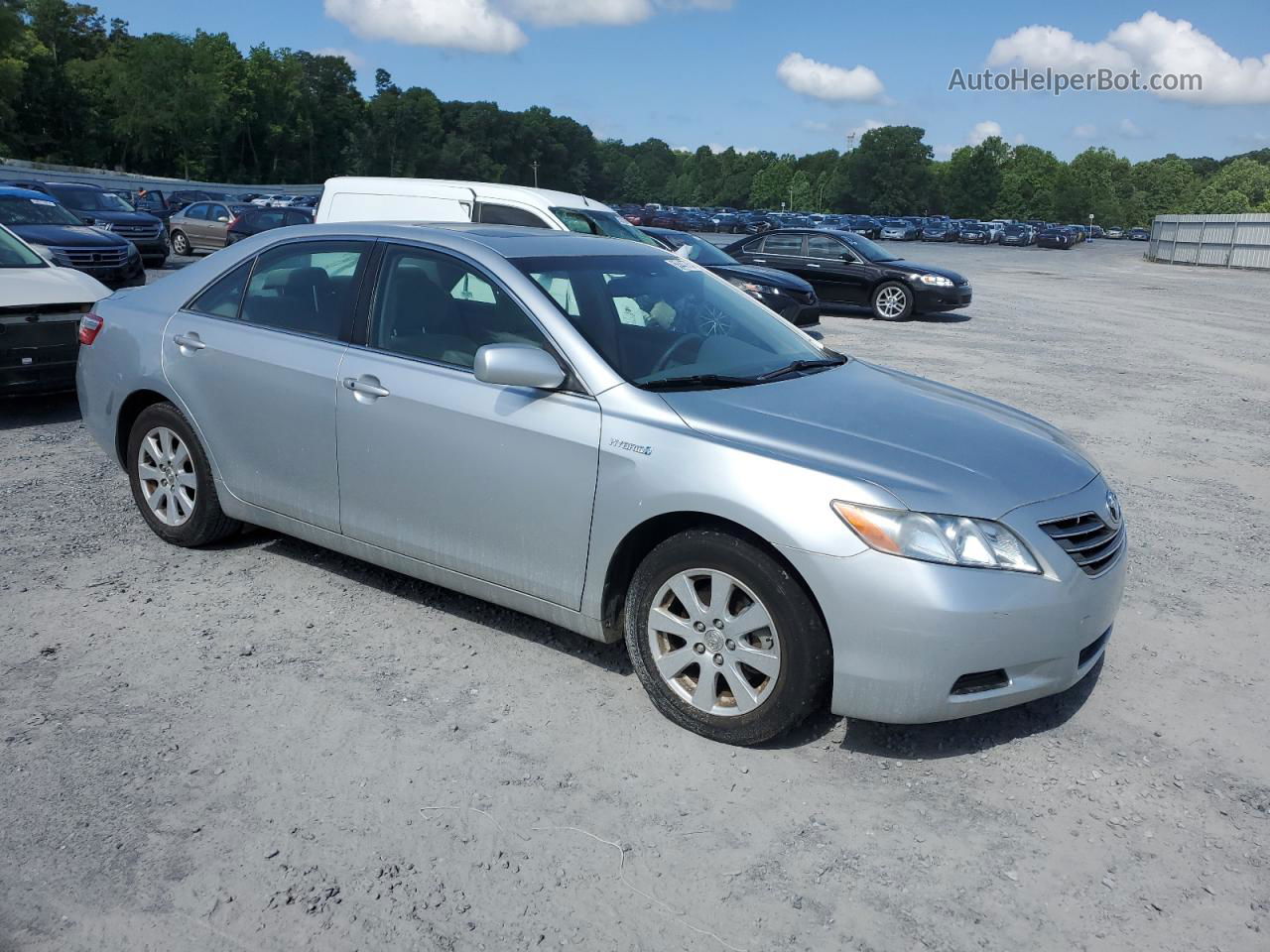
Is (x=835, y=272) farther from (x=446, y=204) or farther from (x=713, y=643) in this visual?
(x=713, y=643)

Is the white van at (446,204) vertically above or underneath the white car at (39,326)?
above

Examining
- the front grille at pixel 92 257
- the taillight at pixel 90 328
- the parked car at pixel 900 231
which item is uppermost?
the parked car at pixel 900 231

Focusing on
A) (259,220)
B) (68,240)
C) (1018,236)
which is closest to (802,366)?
(68,240)

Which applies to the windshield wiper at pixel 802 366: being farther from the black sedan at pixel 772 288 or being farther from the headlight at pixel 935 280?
the headlight at pixel 935 280

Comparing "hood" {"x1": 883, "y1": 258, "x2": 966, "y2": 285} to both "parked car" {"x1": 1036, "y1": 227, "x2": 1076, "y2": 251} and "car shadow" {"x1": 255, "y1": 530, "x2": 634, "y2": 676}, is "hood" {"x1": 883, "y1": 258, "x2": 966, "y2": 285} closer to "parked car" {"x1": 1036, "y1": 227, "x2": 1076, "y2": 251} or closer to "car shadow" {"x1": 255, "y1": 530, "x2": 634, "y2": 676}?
"car shadow" {"x1": 255, "y1": 530, "x2": 634, "y2": 676}

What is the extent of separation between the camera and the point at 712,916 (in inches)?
112

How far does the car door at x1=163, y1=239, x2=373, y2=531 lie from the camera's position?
467 cm

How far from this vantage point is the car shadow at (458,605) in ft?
14.7

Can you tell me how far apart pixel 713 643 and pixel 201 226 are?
27.2 m

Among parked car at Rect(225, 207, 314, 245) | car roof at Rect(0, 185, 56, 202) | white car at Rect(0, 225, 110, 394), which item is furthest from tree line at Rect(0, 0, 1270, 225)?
white car at Rect(0, 225, 110, 394)

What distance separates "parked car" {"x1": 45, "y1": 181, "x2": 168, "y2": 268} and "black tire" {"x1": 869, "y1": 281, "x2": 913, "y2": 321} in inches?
573

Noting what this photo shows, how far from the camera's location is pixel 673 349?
433cm

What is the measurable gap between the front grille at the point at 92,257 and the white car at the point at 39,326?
7215 mm

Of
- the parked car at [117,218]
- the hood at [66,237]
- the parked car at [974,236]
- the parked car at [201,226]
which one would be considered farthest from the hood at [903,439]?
the parked car at [974,236]
